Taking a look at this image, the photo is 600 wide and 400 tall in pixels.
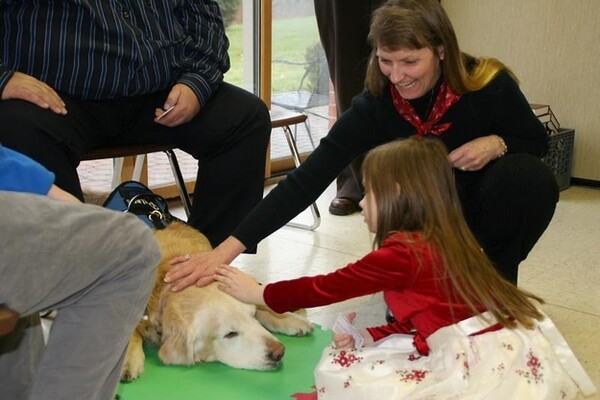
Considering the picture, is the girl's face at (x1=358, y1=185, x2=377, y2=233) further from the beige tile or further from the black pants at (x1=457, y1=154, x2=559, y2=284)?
the beige tile

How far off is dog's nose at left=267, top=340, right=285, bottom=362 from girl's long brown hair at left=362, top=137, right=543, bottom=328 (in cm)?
33

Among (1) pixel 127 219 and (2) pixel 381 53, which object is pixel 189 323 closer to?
(1) pixel 127 219

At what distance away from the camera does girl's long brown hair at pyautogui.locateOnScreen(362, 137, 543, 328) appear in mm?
1417

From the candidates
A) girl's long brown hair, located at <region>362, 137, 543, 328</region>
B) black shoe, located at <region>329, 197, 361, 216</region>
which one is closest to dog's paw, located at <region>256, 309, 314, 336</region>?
girl's long brown hair, located at <region>362, 137, 543, 328</region>

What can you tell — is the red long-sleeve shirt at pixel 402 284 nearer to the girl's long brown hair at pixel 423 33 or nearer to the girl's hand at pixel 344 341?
the girl's hand at pixel 344 341

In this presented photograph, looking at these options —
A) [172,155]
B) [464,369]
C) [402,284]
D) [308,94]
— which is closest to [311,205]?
[172,155]

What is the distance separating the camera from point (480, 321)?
4.61ft

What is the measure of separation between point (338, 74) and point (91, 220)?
234 centimetres

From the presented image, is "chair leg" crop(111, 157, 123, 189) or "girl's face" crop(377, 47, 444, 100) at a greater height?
"girl's face" crop(377, 47, 444, 100)

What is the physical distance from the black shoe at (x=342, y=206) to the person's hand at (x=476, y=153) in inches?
53.8

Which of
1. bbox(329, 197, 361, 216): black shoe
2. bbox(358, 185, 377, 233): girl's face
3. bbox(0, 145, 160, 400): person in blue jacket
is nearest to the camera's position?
bbox(0, 145, 160, 400): person in blue jacket

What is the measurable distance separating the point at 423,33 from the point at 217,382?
92 centimetres

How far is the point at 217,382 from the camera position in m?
1.67

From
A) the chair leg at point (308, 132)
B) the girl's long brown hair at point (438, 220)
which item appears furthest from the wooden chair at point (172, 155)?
the chair leg at point (308, 132)
